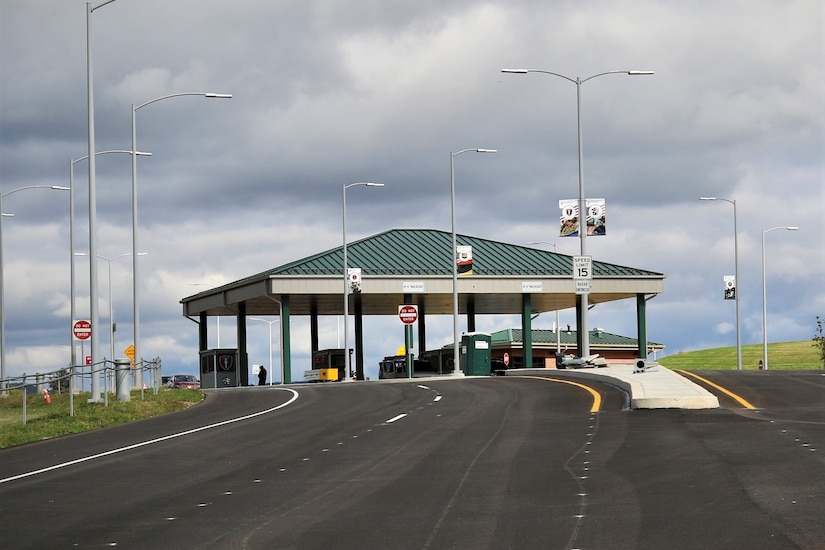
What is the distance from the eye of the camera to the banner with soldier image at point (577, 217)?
140 ft

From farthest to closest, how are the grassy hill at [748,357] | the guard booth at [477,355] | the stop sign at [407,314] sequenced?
the grassy hill at [748,357] < the guard booth at [477,355] < the stop sign at [407,314]

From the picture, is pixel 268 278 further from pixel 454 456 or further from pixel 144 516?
pixel 144 516

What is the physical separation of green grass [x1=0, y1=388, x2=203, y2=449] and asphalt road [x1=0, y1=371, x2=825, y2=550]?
1.76 m

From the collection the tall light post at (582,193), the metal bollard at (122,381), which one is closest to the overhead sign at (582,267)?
the tall light post at (582,193)

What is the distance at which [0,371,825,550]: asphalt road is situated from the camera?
11.8 metres

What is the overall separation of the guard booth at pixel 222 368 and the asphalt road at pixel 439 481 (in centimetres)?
4435

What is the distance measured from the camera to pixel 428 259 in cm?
7750

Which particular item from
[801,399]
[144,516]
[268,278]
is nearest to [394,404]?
[801,399]

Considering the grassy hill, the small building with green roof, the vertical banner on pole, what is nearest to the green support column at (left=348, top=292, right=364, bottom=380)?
the small building with green roof

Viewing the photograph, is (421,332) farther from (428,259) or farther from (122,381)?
(122,381)

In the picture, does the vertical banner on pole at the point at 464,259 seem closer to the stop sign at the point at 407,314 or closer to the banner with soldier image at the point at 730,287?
the stop sign at the point at 407,314

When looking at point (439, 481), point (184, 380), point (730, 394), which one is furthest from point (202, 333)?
point (439, 481)

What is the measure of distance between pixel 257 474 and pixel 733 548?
28.1 feet

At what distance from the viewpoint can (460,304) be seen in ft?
282
